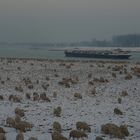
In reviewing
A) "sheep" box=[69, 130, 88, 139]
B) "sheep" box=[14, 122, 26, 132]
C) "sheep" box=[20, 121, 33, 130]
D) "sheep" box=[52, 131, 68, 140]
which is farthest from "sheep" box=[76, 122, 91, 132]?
"sheep" box=[14, 122, 26, 132]

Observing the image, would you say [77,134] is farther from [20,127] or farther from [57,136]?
[20,127]

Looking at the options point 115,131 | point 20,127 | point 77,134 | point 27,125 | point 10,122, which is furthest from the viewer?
point 10,122

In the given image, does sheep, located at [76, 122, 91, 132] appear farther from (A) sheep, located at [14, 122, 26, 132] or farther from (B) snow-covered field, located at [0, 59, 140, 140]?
(A) sheep, located at [14, 122, 26, 132]

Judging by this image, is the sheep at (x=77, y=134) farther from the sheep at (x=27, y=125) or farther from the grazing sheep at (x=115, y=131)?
the sheep at (x=27, y=125)

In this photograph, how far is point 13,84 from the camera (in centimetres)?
2278

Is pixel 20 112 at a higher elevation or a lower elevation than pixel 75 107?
higher

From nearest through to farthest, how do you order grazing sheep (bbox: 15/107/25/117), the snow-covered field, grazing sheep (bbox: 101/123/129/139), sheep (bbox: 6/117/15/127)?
grazing sheep (bbox: 101/123/129/139) → the snow-covered field → sheep (bbox: 6/117/15/127) → grazing sheep (bbox: 15/107/25/117)

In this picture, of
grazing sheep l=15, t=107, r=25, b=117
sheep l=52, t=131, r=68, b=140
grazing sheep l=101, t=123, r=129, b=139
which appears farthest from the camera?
grazing sheep l=15, t=107, r=25, b=117

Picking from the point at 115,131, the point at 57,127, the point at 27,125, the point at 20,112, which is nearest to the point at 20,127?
the point at 27,125

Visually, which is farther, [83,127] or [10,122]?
[10,122]

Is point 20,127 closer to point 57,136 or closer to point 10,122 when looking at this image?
point 10,122

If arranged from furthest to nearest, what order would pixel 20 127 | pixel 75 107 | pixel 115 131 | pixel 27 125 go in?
pixel 75 107, pixel 27 125, pixel 20 127, pixel 115 131

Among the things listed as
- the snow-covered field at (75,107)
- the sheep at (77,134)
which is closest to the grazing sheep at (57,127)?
the snow-covered field at (75,107)

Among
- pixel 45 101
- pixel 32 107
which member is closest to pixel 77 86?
→ pixel 45 101
